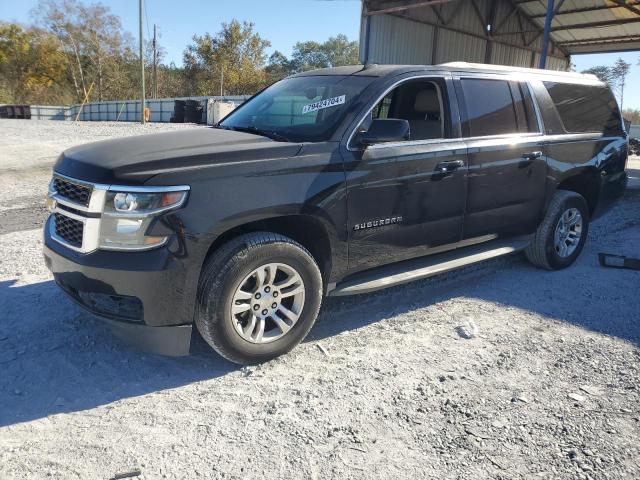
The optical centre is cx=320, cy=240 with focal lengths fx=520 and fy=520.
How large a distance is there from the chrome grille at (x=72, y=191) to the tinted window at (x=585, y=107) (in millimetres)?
4167

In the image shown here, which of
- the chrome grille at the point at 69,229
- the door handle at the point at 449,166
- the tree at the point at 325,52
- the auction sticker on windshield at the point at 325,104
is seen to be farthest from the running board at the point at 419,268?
the tree at the point at 325,52

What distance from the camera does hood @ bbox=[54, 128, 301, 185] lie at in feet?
9.33

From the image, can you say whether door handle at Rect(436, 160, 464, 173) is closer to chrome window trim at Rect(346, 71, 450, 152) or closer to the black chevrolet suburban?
the black chevrolet suburban

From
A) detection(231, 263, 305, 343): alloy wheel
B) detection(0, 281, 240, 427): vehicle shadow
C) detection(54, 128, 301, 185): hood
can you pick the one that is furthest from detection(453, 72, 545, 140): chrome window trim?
detection(0, 281, 240, 427): vehicle shadow

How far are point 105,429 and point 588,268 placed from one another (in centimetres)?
487

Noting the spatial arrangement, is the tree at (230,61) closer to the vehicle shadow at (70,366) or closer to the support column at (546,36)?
the support column at (546,36)

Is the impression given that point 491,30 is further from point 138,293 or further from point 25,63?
point 25,63

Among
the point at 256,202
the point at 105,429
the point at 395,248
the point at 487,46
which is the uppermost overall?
the point at 487,46

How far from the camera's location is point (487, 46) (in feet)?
87.0

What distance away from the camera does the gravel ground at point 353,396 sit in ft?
7.91

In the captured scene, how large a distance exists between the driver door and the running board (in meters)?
0.09

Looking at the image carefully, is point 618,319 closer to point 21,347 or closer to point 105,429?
point 105,429

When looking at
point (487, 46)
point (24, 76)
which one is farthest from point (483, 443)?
point (24, 76)

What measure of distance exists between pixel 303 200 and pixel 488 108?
2.09m
